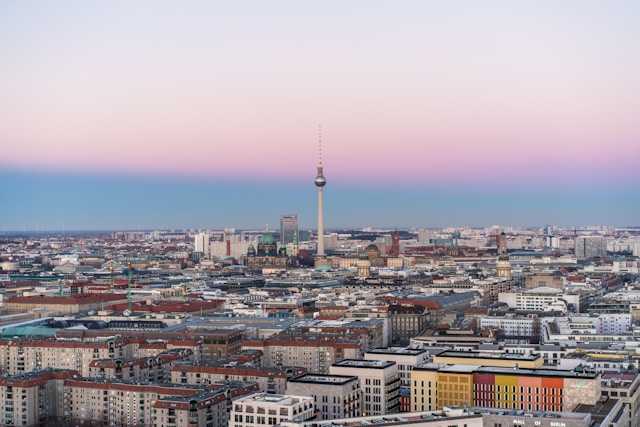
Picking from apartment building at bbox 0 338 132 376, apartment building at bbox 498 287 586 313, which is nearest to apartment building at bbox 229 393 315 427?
apartment building at bbox 0 338 132 376

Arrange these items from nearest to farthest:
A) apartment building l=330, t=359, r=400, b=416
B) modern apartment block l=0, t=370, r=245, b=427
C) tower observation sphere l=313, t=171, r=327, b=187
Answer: modern apartment block l=0, t=370, r=245, b=427 < apartment building l=330, t=359, r=400, b=416 < tower observation sphere l=313, t=171, r=327, b=187

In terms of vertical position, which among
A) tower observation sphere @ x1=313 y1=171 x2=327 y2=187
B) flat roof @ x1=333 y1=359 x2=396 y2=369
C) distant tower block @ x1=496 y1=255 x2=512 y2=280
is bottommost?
flat roof @ x1=333 y1=359 x2=396 y2=369

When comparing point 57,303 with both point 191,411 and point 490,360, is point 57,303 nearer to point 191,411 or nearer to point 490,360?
point 191,411

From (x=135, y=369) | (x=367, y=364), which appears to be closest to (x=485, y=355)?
(x=367, y=364)

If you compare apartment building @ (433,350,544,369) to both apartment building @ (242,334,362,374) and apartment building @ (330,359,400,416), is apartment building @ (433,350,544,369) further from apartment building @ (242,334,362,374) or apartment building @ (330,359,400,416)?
apartment building @ (242,334,362,374)

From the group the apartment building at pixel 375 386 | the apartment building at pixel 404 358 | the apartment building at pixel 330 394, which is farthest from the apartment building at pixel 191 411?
the apartment building at pixel 404 358

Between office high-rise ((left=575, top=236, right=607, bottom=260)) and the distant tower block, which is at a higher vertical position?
office high-rise ((left=575, top=236, right=607, bottom=260))

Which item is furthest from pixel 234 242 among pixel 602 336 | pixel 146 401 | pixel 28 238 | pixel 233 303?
pixel 146 401
